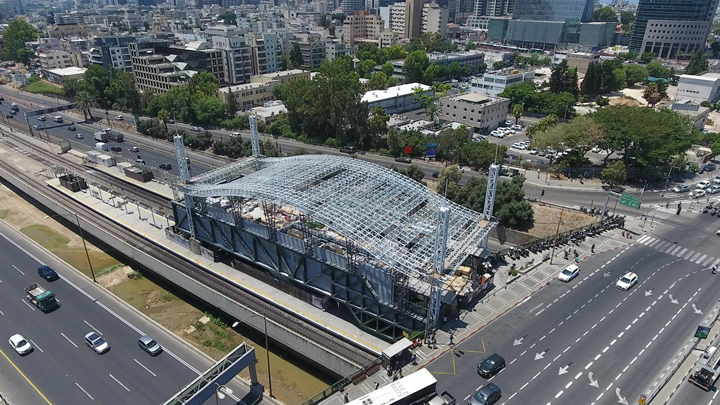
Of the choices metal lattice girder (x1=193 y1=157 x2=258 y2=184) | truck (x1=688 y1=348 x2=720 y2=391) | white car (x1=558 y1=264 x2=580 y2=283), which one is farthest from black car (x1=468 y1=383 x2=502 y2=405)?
metal lattice girder (x1=193 y1=157 x2=258 y2=184)

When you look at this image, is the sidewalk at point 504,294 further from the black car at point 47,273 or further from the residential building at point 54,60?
the residential building at point 54,60

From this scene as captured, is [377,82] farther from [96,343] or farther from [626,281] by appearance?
[96,343]

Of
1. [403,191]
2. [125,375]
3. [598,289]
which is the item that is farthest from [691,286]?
[125,375]

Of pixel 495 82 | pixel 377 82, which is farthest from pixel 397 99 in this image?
pixel 495 82

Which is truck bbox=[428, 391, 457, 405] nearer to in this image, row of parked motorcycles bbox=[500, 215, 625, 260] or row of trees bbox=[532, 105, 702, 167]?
row of parked motorcycles bbox=[500, 215, 625, 260]

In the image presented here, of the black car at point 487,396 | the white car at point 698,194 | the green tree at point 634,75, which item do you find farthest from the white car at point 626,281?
the green tree at point 634,75

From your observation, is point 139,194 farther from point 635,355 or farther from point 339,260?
point 635,355
